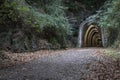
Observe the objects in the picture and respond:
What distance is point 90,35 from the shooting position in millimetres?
27922

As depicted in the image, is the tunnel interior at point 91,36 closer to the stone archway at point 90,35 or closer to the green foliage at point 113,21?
the stone archway at point 90,35

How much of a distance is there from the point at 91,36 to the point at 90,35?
64 centimetres

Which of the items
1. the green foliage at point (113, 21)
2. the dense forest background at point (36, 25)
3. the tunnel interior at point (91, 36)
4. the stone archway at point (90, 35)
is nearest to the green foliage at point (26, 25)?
the dense forest background at point (36, 25)

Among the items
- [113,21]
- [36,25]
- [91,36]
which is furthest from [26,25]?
[91,36]

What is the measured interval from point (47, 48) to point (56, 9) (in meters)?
4.19

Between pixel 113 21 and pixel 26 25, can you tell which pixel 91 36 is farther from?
pixel 26 25

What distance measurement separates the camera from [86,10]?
26.0m

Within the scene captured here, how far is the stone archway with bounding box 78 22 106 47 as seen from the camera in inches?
884

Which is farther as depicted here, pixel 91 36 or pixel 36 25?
pixel 91 36

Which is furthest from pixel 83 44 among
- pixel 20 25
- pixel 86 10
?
pixel 20 25

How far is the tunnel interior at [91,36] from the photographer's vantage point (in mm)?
24906

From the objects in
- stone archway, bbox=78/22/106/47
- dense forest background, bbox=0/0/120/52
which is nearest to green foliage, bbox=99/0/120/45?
dense forest background, bbox=0/0/120/52

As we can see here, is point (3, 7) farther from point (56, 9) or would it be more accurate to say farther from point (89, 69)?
point (56, 9)

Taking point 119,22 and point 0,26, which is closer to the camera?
point 0,26
